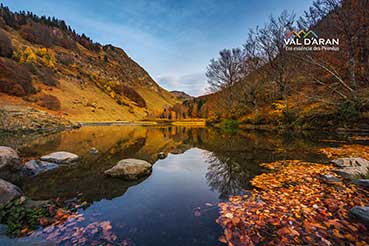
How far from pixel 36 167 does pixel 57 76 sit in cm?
6261

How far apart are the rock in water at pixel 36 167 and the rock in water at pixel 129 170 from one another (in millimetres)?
2277

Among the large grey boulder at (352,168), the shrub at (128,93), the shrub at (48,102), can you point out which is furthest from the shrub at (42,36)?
the large grey boulder at (352,168)

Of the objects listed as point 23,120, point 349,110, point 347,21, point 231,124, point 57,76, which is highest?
point 57,76

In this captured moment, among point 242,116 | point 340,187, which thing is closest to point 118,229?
point 340,187

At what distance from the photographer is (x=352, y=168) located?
433 cm

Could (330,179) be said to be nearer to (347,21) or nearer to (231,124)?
(347,21)

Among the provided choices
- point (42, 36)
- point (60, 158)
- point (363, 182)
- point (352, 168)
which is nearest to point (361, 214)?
point (363, 182)

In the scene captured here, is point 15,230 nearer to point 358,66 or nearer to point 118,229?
point 118,229

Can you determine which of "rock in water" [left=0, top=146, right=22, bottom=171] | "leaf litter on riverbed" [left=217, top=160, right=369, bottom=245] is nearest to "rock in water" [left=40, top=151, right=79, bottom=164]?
"rock in water" [left=0, top=146, right=22, bottom=171]

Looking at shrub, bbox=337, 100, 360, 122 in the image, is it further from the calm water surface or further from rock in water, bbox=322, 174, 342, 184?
rock in water, bbox=322, 174, 342, 184

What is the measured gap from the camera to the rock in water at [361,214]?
2.34 m

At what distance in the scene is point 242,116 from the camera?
23578 mm

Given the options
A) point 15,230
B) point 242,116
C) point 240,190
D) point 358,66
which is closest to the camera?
point 15,230

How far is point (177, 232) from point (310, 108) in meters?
15.8
